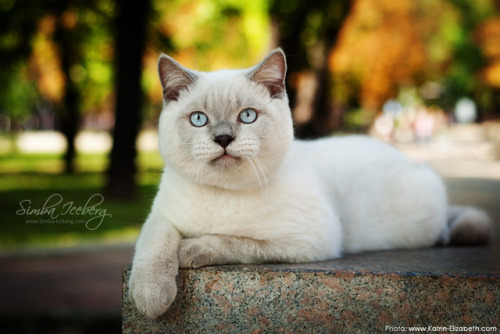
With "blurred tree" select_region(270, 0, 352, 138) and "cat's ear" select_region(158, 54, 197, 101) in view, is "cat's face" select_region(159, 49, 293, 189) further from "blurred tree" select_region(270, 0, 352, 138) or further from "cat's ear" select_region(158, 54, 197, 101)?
"blurred tree" select_region(270, 0, 352, 138)

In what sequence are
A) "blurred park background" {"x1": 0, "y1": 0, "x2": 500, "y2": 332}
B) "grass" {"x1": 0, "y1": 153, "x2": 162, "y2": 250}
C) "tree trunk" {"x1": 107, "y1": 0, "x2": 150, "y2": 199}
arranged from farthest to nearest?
"tree trunk" {"x1": 107, "y1": 0, "x2": 150, "y2": 199} < "blurred park background" {"x1": 0, "y1": 0, "x2": 500, "y2": 332} < "grass" {"x1": 0, "y1": 153, "x2": 162, "y2": 250}

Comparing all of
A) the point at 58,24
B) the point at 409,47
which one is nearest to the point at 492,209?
the point at 58,24

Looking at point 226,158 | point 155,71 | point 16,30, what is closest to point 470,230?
point 226,158

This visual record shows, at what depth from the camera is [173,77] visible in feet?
7.89

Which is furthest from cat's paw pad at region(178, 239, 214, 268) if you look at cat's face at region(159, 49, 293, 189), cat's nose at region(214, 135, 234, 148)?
cat's nose at region(214, 135, 234, 148)

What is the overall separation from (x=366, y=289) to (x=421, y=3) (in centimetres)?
2523

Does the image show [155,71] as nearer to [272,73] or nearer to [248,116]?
[272,73]

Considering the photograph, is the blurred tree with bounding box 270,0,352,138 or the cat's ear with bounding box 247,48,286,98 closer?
the cat's ear with bounding box 247,48,286,98

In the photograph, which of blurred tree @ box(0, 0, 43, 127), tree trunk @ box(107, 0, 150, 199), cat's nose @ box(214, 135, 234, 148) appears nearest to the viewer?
cat's nose @ box(214, 135, 234, 148)

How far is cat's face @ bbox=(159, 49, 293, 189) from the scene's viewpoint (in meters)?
2.20

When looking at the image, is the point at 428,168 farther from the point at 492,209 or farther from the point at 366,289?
the point at 492,209

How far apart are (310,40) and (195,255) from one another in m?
7.20

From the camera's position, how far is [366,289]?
7.20ft

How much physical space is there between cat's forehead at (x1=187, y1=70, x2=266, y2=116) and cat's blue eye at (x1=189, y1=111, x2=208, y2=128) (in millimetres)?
31
